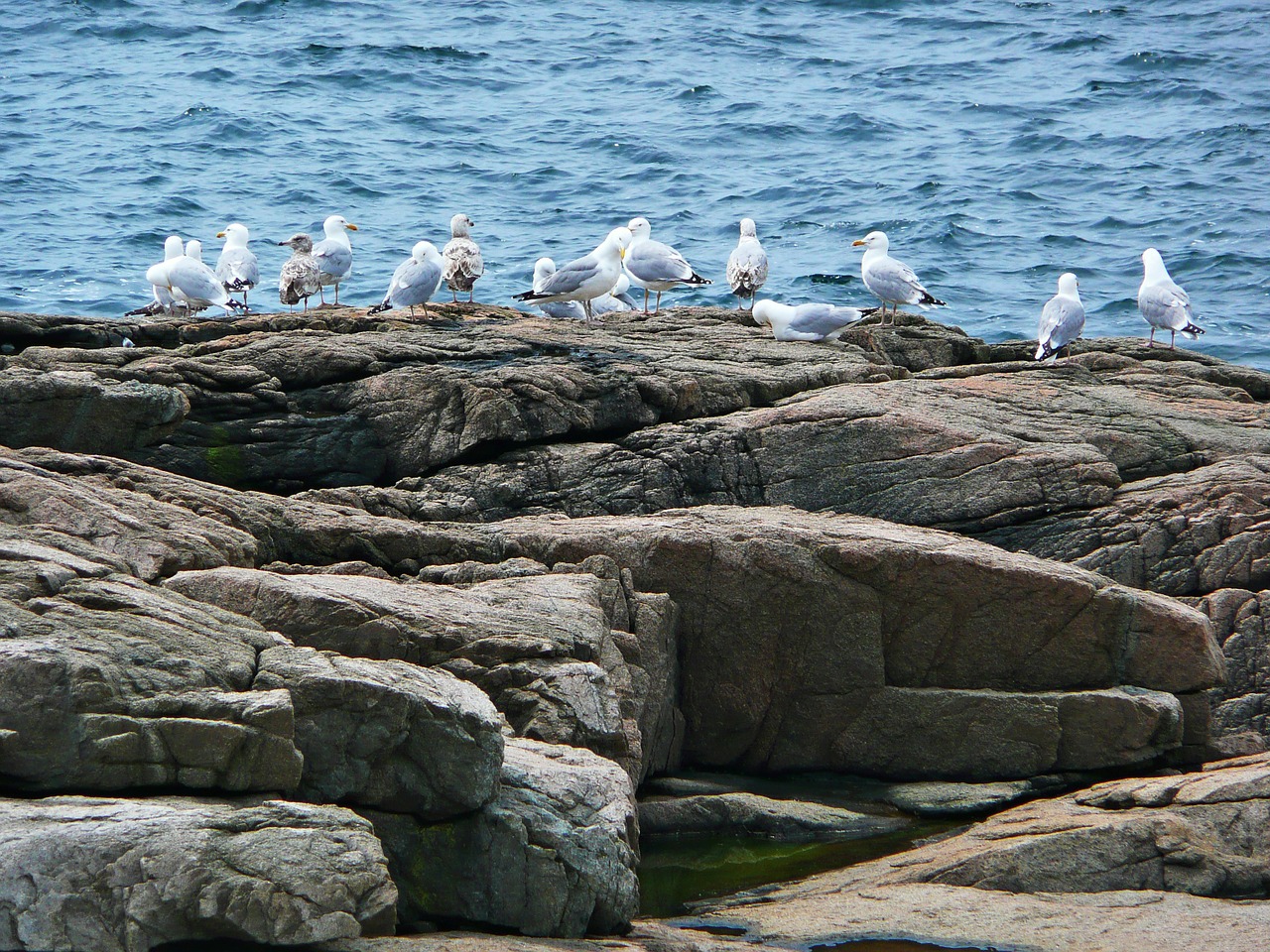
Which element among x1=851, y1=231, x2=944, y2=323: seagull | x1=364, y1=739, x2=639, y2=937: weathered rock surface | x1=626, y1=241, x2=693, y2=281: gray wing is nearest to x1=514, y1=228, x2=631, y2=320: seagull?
x1=626, y1=241, x2=693, y2=281: gray wing

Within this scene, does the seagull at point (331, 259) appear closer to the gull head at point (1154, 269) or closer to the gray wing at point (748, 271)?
the gray wing at point (748, 271)

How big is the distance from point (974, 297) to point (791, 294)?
3.24 metres

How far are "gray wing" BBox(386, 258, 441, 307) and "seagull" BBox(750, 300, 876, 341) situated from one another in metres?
3.11

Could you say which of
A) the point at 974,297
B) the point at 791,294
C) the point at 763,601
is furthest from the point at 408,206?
the point at 763,601

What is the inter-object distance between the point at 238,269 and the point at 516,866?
11685 mm

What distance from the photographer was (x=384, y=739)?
5492mm

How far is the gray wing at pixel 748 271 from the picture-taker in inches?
622

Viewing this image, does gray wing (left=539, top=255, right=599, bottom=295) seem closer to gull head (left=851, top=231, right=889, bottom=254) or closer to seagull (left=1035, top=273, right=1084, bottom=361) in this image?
gull head (left=851, top=231, right=889, bottom=254)

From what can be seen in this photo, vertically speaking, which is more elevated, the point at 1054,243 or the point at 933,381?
the point at 933,381

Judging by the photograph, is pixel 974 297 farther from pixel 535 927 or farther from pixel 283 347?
pixel 535 927

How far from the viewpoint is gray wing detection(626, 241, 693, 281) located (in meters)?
15.3

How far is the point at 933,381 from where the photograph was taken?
11.6 m

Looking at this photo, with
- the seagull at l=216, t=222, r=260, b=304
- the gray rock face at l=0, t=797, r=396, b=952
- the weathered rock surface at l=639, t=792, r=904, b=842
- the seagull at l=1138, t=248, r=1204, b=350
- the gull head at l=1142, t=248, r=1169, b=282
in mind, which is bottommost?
the weathered rock surface at l=639, t=792, r=904, b=842

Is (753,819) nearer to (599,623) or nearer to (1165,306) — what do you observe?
(599,623)
